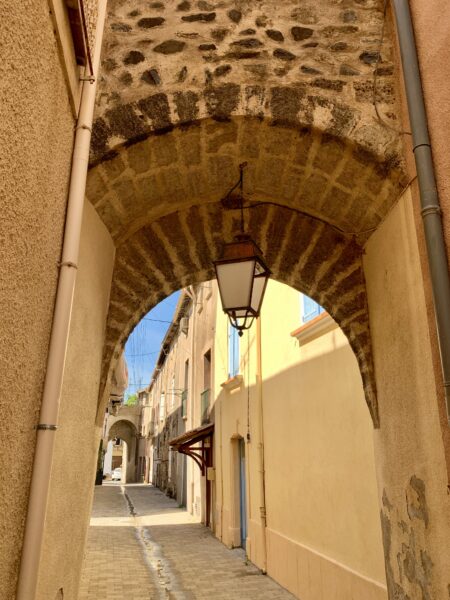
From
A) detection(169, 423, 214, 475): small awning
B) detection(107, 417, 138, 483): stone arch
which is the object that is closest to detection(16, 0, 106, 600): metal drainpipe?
detection(169, 423, 214, 475): small awning

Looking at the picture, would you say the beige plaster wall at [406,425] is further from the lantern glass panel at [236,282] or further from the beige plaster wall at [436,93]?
the lantern glass panel at [236,282]

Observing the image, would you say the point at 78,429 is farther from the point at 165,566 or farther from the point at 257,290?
the point at 165,566

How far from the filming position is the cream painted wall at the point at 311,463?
4.66 m

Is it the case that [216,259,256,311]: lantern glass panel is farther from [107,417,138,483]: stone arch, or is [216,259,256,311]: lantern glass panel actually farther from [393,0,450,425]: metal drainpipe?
[107,417,138,483]: stone arch

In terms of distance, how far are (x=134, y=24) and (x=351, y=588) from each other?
492 centimetres

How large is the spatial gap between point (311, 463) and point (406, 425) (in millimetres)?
3347

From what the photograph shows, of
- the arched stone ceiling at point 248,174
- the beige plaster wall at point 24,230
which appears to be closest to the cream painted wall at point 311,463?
the arched stone ceiling at point 248,174

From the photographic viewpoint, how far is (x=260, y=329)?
27.5 feet

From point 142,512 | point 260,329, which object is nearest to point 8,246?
point 260,329

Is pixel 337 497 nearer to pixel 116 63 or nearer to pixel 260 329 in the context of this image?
pixel 260 329

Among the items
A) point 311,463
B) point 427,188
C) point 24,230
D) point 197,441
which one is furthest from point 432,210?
point 197,441

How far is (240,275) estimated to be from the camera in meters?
3.45

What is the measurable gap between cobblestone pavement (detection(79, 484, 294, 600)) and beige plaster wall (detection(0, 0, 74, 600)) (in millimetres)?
5007

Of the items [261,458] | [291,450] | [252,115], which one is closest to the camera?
[252,115]
